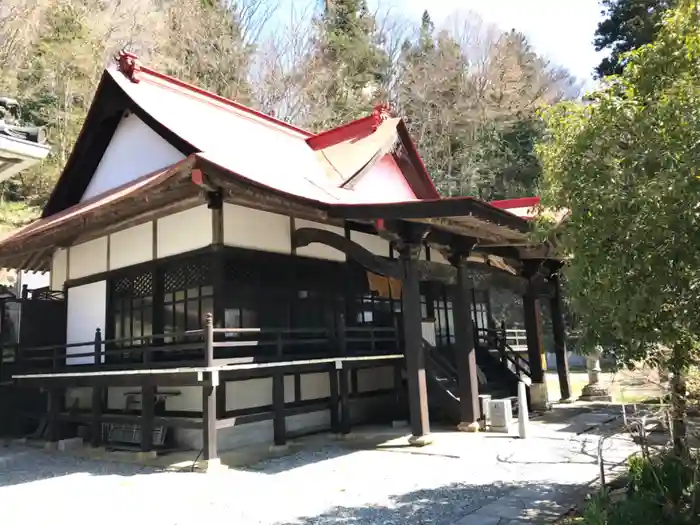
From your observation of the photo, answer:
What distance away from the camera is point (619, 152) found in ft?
13.6

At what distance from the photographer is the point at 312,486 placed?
6.32 m

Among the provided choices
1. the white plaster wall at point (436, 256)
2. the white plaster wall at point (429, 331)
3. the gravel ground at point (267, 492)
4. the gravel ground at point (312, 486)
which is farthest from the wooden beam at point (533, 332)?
the gravel ground at point (267, 492)

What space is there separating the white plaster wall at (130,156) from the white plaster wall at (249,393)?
4284 millimetres

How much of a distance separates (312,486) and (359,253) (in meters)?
3.69

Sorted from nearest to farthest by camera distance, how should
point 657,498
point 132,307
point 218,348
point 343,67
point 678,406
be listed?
point 657,498 < point 678,406 < point 218,348 < point 132,307 < point 343,67

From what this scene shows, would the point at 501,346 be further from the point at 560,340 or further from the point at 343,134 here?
the point at 343,134

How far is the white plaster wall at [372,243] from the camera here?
1081 centimetres

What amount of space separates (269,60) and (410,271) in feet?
76.2

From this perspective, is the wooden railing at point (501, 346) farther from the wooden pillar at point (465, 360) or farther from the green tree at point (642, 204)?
the green tree at point (642, 204)

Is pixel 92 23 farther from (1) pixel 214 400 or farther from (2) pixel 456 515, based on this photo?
(2) pixel 456 515

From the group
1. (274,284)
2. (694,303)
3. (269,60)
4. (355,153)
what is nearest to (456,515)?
(694,303)

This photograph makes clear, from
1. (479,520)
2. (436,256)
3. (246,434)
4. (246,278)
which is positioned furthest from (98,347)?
(479,520)

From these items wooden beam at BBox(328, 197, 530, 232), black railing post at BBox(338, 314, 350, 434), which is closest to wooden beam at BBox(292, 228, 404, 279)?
wooden beam at BBox(328, 197, 530, 232)

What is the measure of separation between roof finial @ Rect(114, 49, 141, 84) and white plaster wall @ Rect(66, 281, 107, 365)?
4.14 metres
